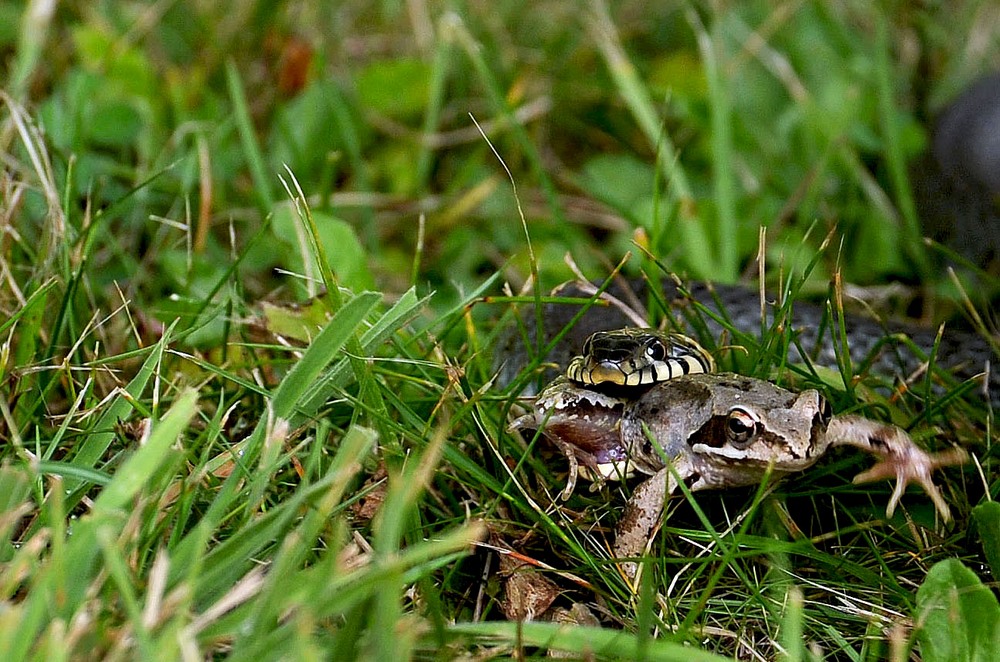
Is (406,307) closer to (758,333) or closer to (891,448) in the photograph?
(891,448)

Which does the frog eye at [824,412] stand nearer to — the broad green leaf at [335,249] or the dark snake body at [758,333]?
the dark snake body at [758,333]

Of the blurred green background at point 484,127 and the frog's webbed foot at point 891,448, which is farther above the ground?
the blurred green background at point 484,127

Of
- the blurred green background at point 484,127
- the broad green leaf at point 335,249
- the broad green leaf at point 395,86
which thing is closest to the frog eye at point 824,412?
the blurred green background at point 484,127

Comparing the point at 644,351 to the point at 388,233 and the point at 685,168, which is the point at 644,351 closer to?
the point at 388,233

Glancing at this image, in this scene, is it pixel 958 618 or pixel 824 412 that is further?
pixel 824 412

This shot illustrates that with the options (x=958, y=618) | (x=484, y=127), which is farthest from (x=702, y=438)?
(x=484, y=127)

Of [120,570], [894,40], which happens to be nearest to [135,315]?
[120,570]

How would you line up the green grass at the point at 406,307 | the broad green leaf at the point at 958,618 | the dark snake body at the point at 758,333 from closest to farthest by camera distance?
the green grass at the point at 406,307
the broad green leaf at the point at 958,618
the dark snake body at the point at 758,333
